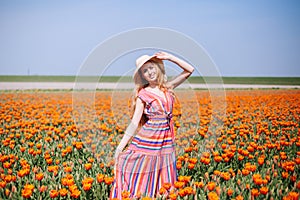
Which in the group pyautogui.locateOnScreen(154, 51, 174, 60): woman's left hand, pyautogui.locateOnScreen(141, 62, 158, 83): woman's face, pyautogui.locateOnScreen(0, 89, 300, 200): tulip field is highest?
pyautogui.locateOnScreen(154, 51, 174, 60): woman's left hand

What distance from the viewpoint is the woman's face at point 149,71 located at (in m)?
3.37

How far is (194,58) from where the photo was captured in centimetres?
316

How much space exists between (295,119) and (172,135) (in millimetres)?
5286

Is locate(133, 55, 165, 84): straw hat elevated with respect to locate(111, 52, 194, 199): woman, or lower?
elevated

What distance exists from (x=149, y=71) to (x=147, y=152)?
0.81m

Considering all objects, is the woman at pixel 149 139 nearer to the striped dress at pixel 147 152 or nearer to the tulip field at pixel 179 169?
the striped dress at pixel 147 152

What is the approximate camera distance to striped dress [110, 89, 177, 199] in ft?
11.1

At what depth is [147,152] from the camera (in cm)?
338

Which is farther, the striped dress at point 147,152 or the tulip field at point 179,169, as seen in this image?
the striped dress at point 147,152

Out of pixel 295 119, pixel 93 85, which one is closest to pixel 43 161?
pixel 93 85

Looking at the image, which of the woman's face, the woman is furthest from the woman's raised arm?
the woman's face

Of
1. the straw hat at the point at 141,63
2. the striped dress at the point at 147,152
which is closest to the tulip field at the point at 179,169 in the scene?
the striped dress at the point at 147,152

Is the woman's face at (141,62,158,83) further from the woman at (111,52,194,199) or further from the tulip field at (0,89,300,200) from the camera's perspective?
the tulip field at (0,89,300,200)

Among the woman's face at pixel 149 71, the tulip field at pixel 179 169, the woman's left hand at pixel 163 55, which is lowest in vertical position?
the tulip field at pixel 179 169
